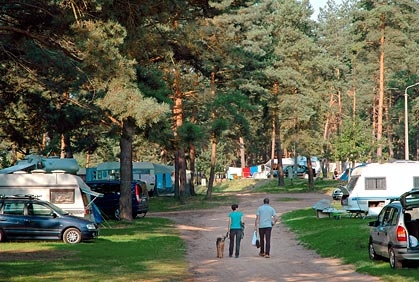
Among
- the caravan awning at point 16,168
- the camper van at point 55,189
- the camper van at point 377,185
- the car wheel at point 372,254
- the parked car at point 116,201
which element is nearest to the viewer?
the car wheel at point 372,254

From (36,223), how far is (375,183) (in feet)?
51.6

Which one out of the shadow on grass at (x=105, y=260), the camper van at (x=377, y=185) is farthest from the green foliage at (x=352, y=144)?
the shadow on grass at (x=105, y=260)

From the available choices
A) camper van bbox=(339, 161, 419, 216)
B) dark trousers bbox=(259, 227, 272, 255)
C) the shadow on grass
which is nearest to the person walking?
dark trousers bbox=(259, 227, 272, 255)

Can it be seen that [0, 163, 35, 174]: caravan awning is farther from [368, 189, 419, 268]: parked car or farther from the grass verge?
[368, 189, 419, 268]: parked car

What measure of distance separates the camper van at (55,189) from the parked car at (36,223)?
326 cm

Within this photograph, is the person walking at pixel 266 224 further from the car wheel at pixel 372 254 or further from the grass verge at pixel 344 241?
the car wheel at pixel 372 254

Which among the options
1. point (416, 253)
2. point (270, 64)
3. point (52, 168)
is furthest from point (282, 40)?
point (416, 253)

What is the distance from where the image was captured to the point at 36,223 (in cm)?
2564

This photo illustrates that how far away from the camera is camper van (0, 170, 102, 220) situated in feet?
96.3

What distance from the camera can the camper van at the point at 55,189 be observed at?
29344 mm

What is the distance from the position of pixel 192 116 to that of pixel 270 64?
11563 millimetres

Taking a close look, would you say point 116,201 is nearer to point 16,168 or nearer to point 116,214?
point 116,214

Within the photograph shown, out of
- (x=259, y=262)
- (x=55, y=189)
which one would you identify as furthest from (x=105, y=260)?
(x=55, y=189)

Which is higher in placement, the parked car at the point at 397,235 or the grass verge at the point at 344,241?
the parked car at the point at 397,235
